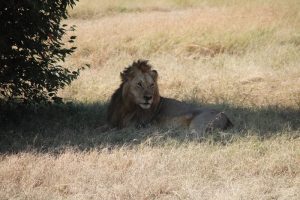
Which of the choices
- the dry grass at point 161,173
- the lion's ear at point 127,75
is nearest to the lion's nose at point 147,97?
the lion's ear at point 127,75

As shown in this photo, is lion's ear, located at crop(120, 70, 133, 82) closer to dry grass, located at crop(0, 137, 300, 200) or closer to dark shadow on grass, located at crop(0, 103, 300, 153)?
dark shadow on grass, located at crop(0, 103, 300, 153)

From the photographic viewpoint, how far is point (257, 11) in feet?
61.9

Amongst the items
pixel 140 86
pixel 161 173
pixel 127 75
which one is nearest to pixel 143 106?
pixel 140 86

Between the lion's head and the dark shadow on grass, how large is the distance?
1.55 feet

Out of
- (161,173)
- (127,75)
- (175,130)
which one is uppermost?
(127,75)

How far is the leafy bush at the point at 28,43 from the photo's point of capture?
333 inches

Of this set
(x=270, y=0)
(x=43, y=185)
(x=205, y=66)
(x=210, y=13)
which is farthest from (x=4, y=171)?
(x=270, y=0)

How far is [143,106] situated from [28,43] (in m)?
1.73

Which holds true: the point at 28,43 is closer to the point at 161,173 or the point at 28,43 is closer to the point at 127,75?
the point at 127,75

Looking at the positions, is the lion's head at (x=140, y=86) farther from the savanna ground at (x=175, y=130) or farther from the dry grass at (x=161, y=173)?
the dry grass at (x=161, y=173)

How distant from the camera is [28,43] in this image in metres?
8.66

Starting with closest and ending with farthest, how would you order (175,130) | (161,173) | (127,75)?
(161,173)
(175,130)
(127,75)

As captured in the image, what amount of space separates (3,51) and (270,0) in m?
14.0

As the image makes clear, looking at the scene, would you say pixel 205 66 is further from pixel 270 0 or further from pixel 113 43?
pixel 270 0
